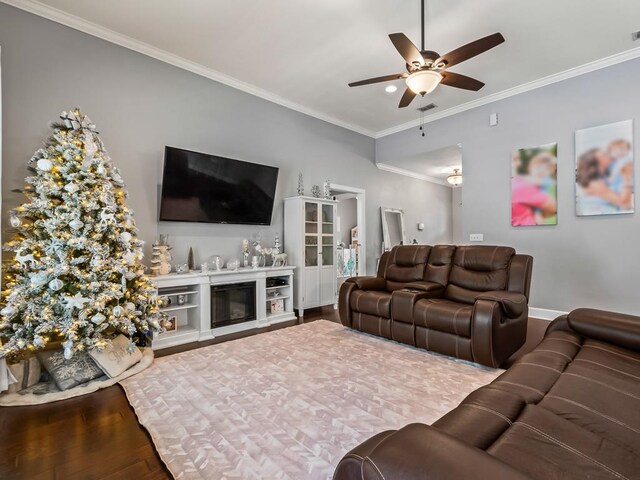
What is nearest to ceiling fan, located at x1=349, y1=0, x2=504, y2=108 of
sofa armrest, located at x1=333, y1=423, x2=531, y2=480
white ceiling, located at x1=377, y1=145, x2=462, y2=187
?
sofa armrest, located at x1=333, y1=423, x2=531, y2=480

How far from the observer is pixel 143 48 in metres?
3.56

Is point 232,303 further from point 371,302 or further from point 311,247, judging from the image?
point 371,302

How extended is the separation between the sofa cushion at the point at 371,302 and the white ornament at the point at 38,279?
2.78 m

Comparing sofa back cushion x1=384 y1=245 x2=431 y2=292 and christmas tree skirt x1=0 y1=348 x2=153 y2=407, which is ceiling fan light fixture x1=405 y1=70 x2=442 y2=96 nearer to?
sofa back cushion x1=384 y1=245 x2=431 y2=292

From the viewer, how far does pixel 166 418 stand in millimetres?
1983

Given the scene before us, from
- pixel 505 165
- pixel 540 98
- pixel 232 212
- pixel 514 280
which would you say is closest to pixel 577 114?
pixel 540 98

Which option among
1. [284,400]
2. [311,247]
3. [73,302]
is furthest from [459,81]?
[73,302]

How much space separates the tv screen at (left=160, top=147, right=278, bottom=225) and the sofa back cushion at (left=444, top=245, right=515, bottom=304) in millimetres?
2574

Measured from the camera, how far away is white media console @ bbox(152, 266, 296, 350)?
345 centimetres

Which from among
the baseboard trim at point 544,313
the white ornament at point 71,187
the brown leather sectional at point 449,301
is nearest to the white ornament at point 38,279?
the white ornament at point 71,187

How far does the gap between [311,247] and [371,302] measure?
5.42ft

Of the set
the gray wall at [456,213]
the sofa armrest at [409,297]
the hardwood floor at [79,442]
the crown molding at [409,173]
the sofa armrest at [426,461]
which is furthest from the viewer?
the gray wall at [456,213]

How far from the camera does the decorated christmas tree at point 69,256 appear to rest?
2367mm

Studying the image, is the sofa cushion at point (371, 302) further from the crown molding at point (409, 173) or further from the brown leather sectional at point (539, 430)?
the crown molding at point (409, 173)
